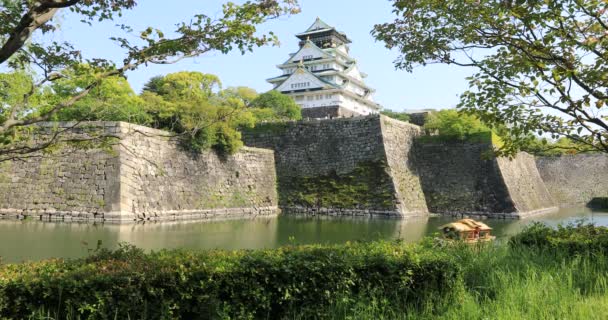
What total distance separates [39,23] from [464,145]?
21987mm

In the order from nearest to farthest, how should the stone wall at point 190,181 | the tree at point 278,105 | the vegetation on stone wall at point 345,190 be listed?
the stone wall at point 190,181 < the vegetation on stone wall at point 345,190 < the tree at point 278,105

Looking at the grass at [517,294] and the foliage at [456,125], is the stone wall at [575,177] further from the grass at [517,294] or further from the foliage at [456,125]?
the grass at [517,294]

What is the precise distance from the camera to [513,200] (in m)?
21.3

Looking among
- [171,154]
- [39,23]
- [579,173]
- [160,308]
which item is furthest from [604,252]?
[579,173]

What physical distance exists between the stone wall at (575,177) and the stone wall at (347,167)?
15554 millimetres

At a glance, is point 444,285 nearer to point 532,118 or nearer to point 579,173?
point 532,118

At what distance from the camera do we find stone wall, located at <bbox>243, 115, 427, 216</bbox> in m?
20.7

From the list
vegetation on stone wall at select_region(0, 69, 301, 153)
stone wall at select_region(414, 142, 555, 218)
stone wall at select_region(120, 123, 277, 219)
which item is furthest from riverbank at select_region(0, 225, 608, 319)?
stone wall at select_region(414, 142, 555, 218)

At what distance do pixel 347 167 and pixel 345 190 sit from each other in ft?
3.76

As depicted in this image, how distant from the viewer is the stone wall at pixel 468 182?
70.4ft

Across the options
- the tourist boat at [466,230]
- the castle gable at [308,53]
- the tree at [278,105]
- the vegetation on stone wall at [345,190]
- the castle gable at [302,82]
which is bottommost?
the tourist boat at [466,230]

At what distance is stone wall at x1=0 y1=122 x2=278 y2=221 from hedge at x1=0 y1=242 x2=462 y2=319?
9374 millimetres

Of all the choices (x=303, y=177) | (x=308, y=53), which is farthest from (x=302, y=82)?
(x=303, y=177)

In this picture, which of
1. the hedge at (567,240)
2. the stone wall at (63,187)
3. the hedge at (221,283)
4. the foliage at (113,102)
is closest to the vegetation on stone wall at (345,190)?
the foliage at (113,102)
